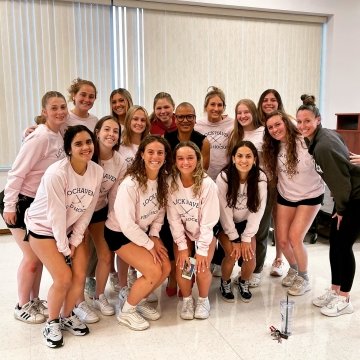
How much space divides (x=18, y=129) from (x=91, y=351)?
3.21 meters

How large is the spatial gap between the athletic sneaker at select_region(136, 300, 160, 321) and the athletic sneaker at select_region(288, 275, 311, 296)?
1085 millimetres

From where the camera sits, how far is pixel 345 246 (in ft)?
8.29

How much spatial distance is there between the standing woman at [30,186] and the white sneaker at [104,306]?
1.14 feet

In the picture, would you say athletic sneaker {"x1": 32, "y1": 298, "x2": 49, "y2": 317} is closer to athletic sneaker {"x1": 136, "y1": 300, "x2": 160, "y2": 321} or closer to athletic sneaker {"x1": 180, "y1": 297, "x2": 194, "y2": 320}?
athletic sneaker {"x1": 136, "y1": 300, "x2": 160, "y2": 321}

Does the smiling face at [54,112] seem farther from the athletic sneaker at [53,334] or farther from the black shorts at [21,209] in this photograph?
the athletic sneaker at [53,334]

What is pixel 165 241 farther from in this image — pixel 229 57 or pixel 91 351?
pixel 229 57

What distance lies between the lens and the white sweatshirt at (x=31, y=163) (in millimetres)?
2352

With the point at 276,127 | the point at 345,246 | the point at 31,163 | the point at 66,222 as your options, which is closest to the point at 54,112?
the point at 31,163

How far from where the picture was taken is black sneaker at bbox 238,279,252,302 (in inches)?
112

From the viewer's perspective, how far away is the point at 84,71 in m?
4.63

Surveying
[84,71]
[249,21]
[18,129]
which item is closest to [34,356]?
[18,129]

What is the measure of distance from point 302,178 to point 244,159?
20.6 inches

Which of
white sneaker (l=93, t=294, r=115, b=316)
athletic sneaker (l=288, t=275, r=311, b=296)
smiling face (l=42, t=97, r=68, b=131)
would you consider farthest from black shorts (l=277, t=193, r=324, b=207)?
smiling face (l=42, t=97, r=68, b=131)

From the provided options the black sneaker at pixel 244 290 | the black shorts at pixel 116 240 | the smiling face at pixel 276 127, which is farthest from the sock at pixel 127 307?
the smiling face at pixel 276 127
